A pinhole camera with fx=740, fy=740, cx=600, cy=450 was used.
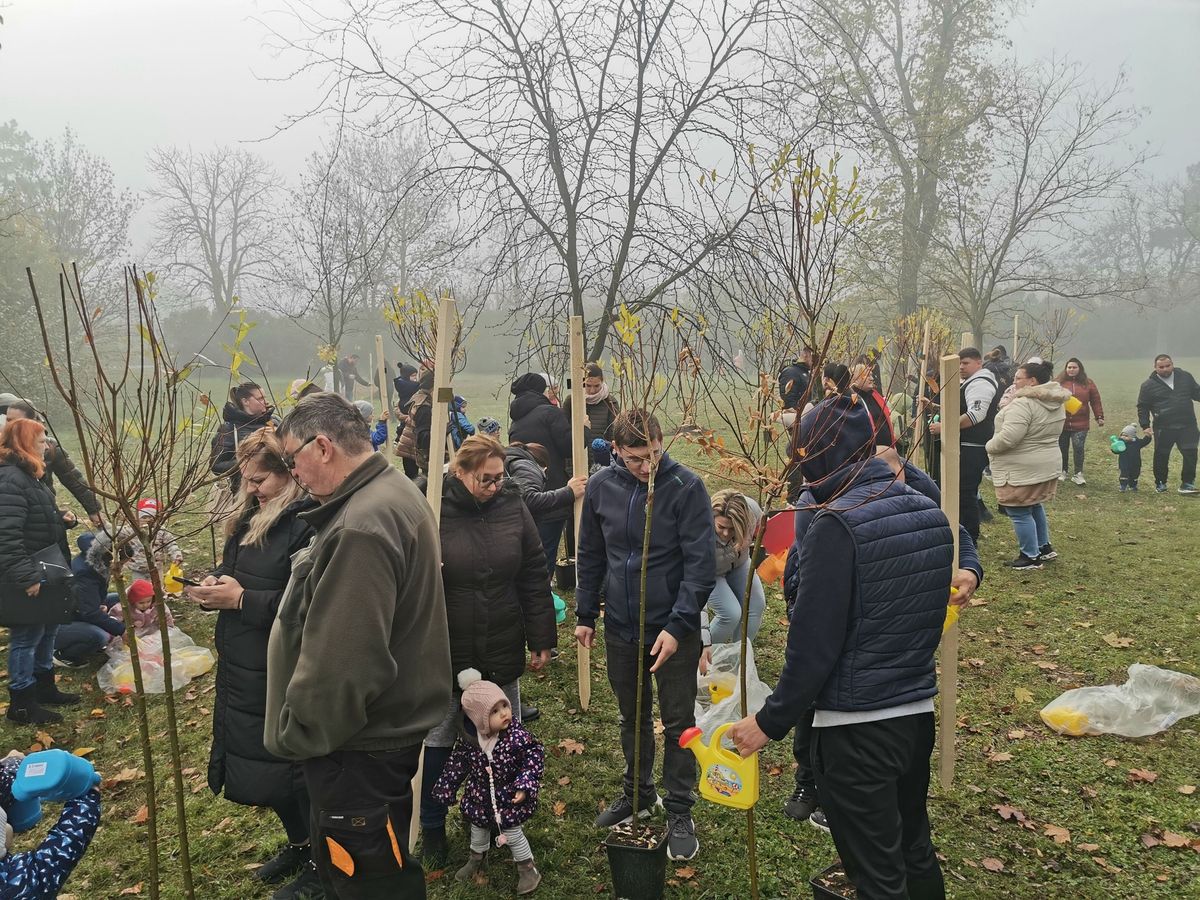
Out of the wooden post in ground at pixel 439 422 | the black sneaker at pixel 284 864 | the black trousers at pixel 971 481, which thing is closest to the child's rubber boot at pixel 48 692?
the black sneaker at pixel 284 864

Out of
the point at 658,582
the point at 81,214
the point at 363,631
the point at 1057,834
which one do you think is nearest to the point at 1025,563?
the point at 1057,834

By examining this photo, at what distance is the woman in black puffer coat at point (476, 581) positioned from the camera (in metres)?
3.57

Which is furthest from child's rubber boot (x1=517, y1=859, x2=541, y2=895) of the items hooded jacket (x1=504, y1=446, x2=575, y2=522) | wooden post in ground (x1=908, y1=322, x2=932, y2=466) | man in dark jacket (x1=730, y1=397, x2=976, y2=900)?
wooden post in ground (x1=908, y1=322, x2=932, y2=466)

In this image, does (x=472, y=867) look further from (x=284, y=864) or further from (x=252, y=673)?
(x=252, y=673)

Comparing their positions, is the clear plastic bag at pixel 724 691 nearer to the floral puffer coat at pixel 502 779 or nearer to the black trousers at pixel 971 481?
the floral puffer coat at pixel 502 779

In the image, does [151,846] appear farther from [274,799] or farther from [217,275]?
[217,275]

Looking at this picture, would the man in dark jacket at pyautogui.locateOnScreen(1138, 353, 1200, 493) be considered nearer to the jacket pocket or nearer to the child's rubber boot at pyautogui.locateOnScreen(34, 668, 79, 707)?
the jacket pocket

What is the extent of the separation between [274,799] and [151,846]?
2.50 ft

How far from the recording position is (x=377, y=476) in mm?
2369

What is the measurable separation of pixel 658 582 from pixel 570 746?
1737 mm

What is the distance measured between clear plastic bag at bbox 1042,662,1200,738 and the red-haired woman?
6.73 metres

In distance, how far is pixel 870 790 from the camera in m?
2.30

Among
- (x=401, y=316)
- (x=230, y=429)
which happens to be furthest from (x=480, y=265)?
(x=230, y=429)

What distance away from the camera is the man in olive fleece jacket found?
2133mm
